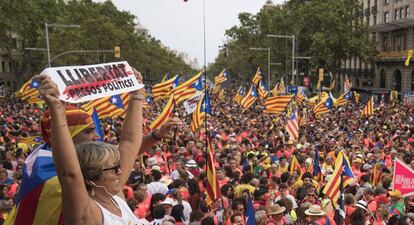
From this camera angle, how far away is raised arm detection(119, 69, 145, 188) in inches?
99.4

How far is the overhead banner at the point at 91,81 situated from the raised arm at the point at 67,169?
178 millimetres

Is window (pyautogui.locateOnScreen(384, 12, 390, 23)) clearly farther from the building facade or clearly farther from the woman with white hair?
the woman with white hair

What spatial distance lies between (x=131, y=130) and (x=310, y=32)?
1889 inches

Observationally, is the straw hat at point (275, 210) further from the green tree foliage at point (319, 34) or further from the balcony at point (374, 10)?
the balcony at point (374, 10)

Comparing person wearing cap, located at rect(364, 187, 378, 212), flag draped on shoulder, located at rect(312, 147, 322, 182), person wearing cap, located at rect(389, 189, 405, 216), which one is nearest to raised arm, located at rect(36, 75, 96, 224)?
person wearing cap, located at rect(364, 187, 378, 212)

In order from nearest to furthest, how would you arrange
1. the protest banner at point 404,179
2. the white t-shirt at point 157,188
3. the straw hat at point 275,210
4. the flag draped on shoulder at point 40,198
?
the flag draped on shoulder at point 40,198 → the straw hat at point 275,210 → the protest banner at point 404,179 → the white t-shirt at point 157,188

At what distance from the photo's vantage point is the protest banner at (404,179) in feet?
22.3

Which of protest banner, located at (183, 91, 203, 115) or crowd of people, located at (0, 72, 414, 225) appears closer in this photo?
crowd of people, located at (0, 72, 414, 225)

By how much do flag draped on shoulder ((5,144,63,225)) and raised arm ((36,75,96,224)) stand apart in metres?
0.25

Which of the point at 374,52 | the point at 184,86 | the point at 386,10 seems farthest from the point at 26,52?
the point at 386,10

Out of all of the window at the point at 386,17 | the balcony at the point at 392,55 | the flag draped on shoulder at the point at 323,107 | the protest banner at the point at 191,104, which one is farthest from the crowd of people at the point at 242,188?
the window at the point at 386,17

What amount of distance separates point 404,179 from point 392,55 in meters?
48.0

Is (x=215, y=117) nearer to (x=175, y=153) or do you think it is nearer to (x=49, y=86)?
(x=175, y=153)

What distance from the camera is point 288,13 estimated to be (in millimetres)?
51250
